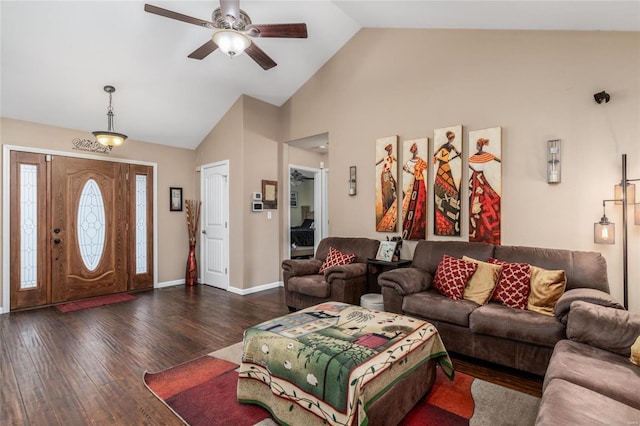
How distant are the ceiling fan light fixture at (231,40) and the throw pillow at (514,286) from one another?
3.06 meters

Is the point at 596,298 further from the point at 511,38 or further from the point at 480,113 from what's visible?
the point at 511,38

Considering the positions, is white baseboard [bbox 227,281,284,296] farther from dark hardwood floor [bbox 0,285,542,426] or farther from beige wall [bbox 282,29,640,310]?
beige wall [bbox 282,29,640,310]

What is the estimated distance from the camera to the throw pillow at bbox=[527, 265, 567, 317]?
263 centimetres

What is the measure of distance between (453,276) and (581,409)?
1.80m

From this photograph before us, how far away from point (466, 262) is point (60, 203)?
549 centimetres

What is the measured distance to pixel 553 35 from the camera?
3117 mm

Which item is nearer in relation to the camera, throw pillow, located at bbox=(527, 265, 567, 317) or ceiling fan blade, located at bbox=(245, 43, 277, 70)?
throw pillow, located at bbox=(527, 265, 567, 317)

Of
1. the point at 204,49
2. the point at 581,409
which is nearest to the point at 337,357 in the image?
the point at 581,409

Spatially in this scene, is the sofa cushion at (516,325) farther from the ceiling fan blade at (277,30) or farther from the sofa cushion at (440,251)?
the ceiling fan blade at (277,30)

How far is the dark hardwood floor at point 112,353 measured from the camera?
2.11m

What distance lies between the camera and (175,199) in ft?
19.4

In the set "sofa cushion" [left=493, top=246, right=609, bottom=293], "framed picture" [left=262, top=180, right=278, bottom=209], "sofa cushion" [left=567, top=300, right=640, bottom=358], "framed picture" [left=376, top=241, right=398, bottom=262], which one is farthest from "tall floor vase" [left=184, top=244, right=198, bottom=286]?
"sofa cushion" [left=567, top=300, right=640, bottom=358]

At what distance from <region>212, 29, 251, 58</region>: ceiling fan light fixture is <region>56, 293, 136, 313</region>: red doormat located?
3.99m

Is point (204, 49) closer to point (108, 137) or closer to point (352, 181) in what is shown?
point (108, 137)
